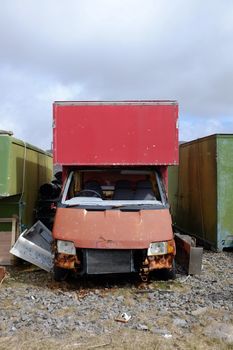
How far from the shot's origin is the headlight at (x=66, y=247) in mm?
6531

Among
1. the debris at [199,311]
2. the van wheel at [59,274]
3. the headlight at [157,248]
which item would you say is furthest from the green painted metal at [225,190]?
the debris at [199,311]

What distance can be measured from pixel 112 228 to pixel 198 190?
4801mm

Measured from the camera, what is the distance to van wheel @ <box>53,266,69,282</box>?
6883mm

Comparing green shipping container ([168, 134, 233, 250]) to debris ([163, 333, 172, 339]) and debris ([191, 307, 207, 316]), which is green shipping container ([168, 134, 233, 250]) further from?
debris ([163, 333, 172, 339])

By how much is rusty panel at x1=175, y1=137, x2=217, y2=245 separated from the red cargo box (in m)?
2.57

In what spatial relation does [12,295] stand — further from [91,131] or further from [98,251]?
[91,131]

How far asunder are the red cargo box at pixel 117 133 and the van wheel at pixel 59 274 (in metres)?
1.73

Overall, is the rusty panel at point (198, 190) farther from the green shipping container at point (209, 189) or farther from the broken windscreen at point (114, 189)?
the broken windscreen at point (114, 189)

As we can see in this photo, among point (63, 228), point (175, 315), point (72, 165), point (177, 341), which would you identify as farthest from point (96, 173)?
point (177, 341)

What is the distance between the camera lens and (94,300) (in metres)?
6.12

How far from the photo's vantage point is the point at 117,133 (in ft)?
24.6

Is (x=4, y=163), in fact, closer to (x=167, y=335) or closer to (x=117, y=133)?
(x=117, y=133)

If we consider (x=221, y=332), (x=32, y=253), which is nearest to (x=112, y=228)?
(x=32, y=253)

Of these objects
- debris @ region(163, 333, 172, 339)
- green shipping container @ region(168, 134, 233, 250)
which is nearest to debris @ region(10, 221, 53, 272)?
debris @ region(163, 333, 172, 339)
